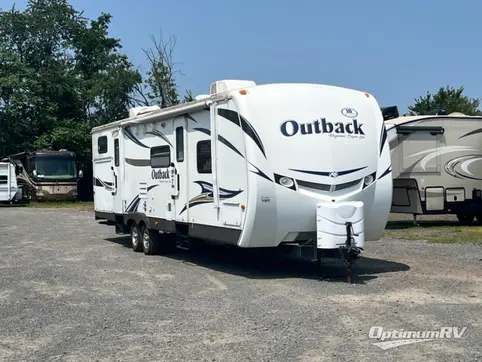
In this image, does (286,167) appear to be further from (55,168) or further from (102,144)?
(55,168)

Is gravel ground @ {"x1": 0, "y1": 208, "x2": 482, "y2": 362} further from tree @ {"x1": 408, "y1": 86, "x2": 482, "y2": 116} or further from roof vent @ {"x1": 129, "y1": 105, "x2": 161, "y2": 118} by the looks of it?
tree @ {"x1": 408, "y1": 86, "x2": 482, "y2": 116}

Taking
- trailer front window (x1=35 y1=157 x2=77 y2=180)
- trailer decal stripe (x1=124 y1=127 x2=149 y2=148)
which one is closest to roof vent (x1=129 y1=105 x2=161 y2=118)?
trailer decal stripe (x1=124 y1=127 x2=149 y2=148)

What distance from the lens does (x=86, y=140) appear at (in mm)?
42000

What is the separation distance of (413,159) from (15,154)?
98.5 feet

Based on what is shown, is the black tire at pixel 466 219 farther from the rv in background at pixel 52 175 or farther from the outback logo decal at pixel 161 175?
the rv in background at pixel 52 175

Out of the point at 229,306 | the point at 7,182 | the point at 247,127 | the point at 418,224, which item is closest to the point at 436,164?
the point at 418,224

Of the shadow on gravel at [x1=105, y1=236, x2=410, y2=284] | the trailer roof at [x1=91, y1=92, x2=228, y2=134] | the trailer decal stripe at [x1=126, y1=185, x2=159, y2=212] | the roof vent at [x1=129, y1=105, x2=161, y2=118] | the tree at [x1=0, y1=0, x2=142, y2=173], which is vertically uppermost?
the tree at [x1=0, y1=0, x2=142, y2=173]

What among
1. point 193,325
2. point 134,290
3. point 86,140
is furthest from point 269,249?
point 86,140

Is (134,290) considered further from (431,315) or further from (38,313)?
(431,315)

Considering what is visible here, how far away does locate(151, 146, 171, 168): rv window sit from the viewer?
40.8 feet

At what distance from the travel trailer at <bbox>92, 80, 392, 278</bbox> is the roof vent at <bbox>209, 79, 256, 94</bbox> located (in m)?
0.02

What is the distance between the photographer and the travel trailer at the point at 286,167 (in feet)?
31.8

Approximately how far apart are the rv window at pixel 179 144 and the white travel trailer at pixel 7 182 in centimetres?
2461

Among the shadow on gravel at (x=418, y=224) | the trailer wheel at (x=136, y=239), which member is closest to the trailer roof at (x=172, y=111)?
the trailer wheel at (x=136, y=239)
